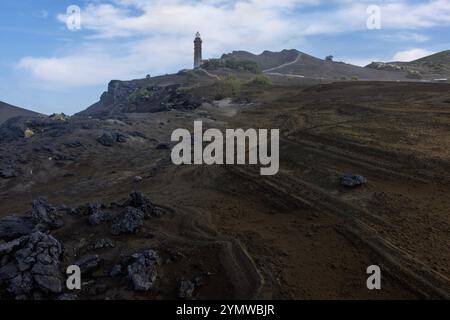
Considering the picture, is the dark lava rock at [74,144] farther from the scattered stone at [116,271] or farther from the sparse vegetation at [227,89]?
the sparse vegetation at [227,89]

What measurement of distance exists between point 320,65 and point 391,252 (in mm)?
67802

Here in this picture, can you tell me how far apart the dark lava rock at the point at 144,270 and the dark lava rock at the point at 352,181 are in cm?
544

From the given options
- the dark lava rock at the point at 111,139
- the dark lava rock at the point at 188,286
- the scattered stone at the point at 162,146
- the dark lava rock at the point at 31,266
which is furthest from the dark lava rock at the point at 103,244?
the dark lava rock at the point at 111,139

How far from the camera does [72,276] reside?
8.52 m

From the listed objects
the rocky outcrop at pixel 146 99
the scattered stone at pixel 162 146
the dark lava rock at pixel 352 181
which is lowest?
the dark lava rock at pixel 352 181

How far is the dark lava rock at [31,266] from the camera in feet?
26.5

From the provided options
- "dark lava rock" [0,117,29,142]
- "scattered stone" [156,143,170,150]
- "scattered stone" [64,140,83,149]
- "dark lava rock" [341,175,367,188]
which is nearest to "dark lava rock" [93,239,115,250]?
"dark lava rock" [341,175,367,188]

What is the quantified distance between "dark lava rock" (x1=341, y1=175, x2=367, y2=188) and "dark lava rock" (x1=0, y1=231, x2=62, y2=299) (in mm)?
6892

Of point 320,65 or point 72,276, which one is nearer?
point 72,276

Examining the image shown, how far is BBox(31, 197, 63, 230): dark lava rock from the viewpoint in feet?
34.3

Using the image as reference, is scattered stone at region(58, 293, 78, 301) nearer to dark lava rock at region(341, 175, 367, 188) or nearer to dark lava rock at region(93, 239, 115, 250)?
dark lava rock at region(93, 239, 115, 250)

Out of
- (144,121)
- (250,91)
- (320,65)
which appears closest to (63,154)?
(144,121)

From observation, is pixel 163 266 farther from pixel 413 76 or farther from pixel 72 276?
pixel 413 76
